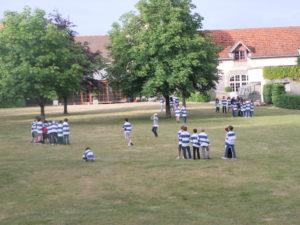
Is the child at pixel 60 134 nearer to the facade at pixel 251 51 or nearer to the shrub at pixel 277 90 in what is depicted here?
the shrub at pixel 277 90

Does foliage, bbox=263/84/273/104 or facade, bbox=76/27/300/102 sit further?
facade, bbox=76/27/300/102

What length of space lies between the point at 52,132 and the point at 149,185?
1348 cm

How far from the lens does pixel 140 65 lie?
4544 cm

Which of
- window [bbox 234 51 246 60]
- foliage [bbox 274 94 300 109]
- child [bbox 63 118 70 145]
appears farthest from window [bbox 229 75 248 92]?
child [bbox 63 118 70 145]

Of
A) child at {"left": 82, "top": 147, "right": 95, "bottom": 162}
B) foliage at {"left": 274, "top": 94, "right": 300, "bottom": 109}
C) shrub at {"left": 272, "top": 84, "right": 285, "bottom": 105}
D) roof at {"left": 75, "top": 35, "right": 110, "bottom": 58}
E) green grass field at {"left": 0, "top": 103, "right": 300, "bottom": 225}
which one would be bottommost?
green grass field at {"left": 0, "top": 103, "right": 300, "bottom": 225}

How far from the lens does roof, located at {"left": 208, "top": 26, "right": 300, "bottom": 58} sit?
7256 cm

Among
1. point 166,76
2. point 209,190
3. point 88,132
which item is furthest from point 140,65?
point 209,190

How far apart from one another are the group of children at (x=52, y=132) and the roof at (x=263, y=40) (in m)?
46.9

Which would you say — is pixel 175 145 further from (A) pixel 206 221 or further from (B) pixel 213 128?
(A) pixel 206 221

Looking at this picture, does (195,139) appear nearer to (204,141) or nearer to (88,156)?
(204,141)

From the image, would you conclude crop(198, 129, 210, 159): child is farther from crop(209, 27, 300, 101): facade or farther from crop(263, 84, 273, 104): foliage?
crop(209, 27, 300, 101): facade

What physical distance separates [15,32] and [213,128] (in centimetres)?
1955

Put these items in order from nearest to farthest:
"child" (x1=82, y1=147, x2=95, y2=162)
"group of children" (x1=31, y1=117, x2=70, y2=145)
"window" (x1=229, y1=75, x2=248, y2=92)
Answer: "child" (x1=82, y1=147, x2=95, y2=162), "group of children" (x1=31, y1=117, x2=70, y2=145), "window" (x1=229, y1=75, x2=248, y2=92)

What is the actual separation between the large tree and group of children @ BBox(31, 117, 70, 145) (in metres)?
14.3
